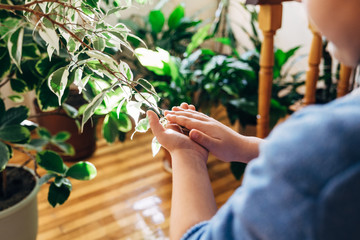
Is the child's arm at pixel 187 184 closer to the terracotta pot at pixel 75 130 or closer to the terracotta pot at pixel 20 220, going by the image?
the terracotta pot at pixel 20 220

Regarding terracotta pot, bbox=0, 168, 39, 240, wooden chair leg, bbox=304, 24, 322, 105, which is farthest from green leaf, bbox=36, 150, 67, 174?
wooden chair leg, bbox=304, 24, 322, 105

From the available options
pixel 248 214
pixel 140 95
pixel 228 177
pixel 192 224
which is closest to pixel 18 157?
pixel 228 177

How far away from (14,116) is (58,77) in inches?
13.6

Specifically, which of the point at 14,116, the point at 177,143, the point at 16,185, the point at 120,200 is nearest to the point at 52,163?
the point at 14,116

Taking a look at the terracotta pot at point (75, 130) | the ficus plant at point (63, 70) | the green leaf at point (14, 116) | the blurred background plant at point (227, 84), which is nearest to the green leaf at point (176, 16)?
the blurred background plant at point (227, 84)

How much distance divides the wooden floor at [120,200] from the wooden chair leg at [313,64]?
569 millimetres

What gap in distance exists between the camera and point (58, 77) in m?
0.76

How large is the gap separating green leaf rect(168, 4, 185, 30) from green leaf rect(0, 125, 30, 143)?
4.48 ft

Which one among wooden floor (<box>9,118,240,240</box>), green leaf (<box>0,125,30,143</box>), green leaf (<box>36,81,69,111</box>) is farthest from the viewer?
wooden floor (<box>9,118,240,240</box>)

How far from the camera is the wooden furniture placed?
1.23 m

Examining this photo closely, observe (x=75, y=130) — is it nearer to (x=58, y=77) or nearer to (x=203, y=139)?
(x=58, y=77)

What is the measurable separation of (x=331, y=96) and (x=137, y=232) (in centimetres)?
123

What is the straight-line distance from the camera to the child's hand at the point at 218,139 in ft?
2.31

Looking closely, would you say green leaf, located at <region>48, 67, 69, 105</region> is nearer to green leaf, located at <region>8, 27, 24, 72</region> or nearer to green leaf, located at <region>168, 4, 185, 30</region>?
green leaf, located at <region>8, 27, 24, 72</region>
